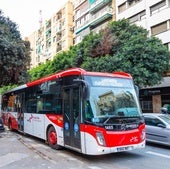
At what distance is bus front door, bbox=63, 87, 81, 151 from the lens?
8.78 meters

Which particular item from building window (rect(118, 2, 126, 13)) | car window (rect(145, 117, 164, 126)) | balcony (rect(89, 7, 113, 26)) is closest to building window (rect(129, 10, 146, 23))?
building window (rect(118, 2, 126, 13))

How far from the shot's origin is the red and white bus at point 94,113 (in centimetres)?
812

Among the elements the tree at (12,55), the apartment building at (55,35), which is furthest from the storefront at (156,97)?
the apartment building at (55,35)

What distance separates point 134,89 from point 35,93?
5.21 m

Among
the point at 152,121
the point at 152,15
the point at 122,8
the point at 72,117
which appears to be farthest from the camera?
the point at 122,8

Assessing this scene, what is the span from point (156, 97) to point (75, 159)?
2119 centimetres

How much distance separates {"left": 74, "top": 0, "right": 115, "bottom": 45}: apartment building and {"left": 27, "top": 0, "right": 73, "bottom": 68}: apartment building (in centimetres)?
660

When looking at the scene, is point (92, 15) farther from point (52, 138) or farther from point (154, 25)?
point (52, 138)

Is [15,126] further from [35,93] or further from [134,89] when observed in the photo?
[134,89]

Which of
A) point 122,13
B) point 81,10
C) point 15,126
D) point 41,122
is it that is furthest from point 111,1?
point 41,122

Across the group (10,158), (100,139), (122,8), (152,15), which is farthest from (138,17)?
(10,158)

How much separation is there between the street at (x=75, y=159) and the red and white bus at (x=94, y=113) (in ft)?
1.26

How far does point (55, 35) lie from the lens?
60906mm

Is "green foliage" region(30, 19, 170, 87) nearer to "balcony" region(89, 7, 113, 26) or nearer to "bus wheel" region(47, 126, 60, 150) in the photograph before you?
"bus wheel" region(47, 126, 60, 150)
